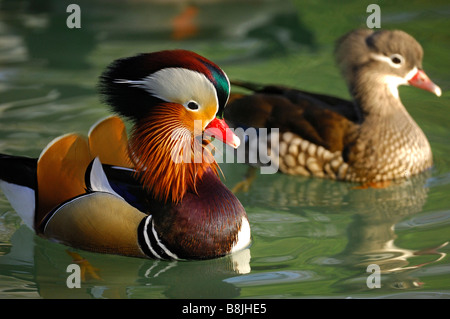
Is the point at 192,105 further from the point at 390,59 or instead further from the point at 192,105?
the point at 390,59

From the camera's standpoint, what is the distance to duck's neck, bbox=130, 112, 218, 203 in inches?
134

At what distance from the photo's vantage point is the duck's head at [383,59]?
4.55 m

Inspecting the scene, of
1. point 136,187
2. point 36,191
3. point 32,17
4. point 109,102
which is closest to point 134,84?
point 109,102

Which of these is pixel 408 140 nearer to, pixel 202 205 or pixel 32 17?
pixel 202 205

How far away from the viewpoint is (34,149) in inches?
191

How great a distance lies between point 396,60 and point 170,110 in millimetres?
1769

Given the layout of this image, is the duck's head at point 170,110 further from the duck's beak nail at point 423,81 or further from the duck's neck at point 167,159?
the duck's beak nail at point 423,81

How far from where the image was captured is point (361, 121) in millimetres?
4582

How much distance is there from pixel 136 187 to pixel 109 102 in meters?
0.40

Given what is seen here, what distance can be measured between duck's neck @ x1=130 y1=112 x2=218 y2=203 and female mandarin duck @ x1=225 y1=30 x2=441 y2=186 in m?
1.19

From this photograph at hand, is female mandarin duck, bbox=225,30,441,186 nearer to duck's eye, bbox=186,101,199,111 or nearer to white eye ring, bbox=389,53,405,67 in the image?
white eye ring, bbox=389,53,405,67
